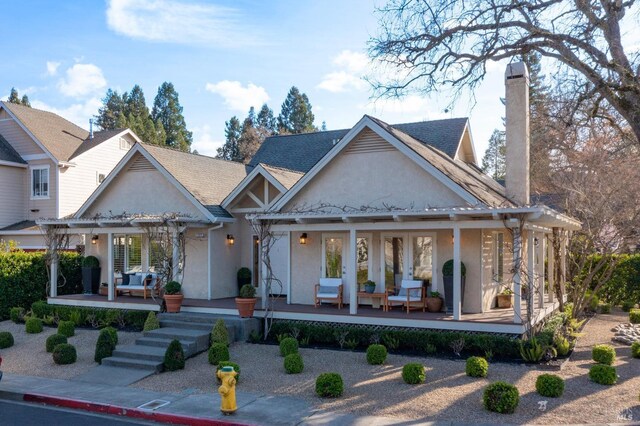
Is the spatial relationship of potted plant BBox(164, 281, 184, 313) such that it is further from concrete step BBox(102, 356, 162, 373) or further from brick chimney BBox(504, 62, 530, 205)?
brick chimney BBox(504, 62, 530, 205)

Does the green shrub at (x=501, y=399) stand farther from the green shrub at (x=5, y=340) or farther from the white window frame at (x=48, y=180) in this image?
the white window frame at (x=48, y=180)

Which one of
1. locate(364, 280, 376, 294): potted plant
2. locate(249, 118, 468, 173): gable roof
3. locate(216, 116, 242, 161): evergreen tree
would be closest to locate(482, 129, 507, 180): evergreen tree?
locate(216, 116, 242, 161): evergreen tree

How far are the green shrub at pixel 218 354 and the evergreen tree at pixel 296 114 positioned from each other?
5506 cm

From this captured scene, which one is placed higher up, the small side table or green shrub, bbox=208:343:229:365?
the small side table

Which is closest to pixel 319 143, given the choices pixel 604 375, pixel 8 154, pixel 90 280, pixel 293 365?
pixel 90 280

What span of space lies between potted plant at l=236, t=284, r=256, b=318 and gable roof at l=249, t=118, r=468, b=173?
7.28 m

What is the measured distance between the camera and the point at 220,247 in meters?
18.2

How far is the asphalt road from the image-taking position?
29.7ft

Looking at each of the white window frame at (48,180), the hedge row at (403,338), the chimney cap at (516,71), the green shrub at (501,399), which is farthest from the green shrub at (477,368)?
the white window frame at (48,180)

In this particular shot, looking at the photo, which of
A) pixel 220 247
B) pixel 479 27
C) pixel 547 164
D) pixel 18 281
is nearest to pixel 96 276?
pixel 18 281

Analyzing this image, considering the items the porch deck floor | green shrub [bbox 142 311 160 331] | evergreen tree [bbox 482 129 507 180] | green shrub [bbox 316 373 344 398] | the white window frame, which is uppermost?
evergreen tree [bbox 482 129 507 180]

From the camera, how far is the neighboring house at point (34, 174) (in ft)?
87.9

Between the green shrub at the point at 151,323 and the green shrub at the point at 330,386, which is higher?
the green shrub at the point at 151,323

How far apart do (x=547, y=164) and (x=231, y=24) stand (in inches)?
900
